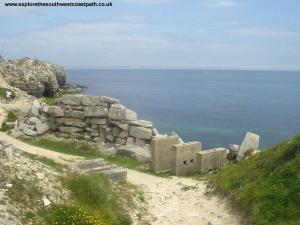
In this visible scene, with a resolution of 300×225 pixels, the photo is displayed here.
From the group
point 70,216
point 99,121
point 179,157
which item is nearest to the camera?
point 70,216

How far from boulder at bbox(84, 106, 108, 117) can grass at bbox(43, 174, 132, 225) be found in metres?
9.70

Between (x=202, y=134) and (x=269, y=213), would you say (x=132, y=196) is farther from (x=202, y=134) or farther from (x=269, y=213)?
(x=202, y=134)

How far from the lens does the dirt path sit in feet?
51.8

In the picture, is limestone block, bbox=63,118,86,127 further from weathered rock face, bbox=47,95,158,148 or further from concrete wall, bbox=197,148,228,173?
concrete wall, bbox=197,148,228,173

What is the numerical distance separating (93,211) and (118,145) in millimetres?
12233

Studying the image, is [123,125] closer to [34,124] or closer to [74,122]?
[74,122]

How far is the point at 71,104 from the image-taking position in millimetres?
27141

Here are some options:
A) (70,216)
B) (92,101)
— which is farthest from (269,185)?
(92,101)

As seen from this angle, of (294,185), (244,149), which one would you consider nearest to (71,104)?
(244,149)

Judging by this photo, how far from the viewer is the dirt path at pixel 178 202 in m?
15.8

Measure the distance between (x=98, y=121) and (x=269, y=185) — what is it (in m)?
13.5

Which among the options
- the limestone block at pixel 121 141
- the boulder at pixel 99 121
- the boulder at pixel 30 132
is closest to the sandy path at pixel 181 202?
the limestone block at pixel 121 141

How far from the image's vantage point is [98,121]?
2678 cm

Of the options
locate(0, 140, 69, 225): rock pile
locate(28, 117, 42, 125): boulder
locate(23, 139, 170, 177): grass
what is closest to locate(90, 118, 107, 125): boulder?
locate(23, 139, 170, 177): grass
